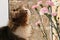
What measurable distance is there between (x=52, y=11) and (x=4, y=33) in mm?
592

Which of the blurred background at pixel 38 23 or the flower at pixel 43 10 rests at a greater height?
the flower at pixel 43 10

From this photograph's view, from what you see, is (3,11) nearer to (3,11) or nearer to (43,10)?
(3,11)

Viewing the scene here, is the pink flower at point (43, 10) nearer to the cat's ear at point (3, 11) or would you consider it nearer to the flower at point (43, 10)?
the flower at point (43, 10)

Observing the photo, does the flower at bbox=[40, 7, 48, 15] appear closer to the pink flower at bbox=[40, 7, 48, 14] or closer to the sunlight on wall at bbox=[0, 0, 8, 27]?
the pink flower at bbox=[40, 7, 48, 14]

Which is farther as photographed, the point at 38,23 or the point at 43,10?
the point at 38,23

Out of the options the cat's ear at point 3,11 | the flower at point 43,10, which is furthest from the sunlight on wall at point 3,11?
the flower at point 43,10

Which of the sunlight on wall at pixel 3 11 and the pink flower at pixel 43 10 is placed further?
the sunlight on wall at pixel 3 11

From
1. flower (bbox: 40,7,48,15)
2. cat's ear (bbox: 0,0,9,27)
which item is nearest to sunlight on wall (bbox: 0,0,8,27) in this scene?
cat's ear (bbox: 0,0,9,27)

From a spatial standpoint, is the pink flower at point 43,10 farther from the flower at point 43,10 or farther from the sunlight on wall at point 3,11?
the sunlight on wall at point 3,11

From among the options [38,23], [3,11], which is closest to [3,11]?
[3,11]

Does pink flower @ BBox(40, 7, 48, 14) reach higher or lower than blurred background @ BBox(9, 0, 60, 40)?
higher

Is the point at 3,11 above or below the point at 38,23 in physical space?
above

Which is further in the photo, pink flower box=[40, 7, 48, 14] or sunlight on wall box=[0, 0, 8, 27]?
sunlight on wall box=[0, 0, 8, 27]

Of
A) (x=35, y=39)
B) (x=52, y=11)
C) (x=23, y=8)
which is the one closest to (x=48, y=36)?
(x=35, y=39)
